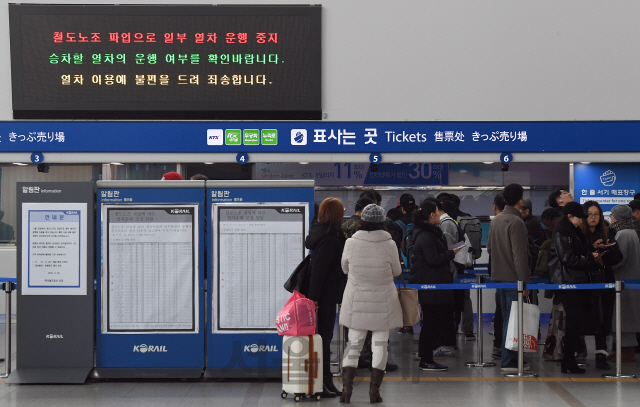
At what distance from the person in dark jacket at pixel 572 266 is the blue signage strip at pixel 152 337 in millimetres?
3456

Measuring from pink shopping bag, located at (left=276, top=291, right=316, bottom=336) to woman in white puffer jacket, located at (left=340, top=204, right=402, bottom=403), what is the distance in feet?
0.83

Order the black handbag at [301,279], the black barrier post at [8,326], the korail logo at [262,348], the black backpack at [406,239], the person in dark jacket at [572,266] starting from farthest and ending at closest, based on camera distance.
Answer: the black backpack at [406,239] → the person in dark jacket at [572,266] → the black barrier post at [8,326] → the korail logo at [262,348] → the black handbag at [301,279]

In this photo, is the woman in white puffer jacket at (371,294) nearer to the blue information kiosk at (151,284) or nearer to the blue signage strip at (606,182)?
the blue information kiosk at (151,284)

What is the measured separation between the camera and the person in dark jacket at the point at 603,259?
A: 22.5 ft

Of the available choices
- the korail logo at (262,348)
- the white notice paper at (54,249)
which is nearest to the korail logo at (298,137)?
the white notice paper at (54,249)

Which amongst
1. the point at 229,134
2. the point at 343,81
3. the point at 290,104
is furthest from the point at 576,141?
the point at 229,134

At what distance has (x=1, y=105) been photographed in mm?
9031

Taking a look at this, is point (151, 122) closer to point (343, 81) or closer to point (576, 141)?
point (343, 81)

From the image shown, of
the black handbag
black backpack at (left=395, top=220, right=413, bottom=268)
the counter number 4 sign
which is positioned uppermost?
the counter number 4 sign

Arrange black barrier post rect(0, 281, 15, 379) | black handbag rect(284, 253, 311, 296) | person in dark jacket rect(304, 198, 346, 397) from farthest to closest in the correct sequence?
black barrier post rect(0, 281, 15, 379), black handbag rect(284, 253, 311, 296), person in dark jacket rect(304, 198, 346, 397)

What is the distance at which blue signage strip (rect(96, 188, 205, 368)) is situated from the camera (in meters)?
6.17

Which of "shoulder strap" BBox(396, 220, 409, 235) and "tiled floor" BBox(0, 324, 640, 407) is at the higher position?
"shoulder strap" BBox(396, 220, 409, 235)

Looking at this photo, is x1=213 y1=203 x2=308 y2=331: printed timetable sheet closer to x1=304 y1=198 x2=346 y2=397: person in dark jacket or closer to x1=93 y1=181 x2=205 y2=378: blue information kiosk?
x1=93 y1=181 x2=205 y2=378: blue information kiosk

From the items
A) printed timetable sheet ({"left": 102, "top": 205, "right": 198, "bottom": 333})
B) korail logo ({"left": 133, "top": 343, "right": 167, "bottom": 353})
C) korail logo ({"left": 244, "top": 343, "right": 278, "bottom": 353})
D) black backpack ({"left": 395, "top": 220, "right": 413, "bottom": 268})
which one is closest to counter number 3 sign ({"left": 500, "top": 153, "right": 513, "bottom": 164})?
black backpack ({"left": 395, "top": 220, "right": 413, "bottom": 268})
